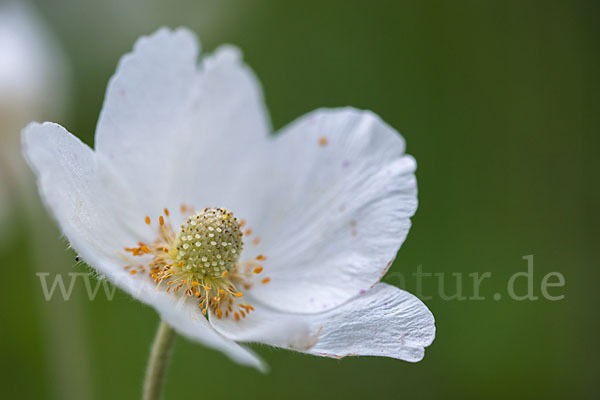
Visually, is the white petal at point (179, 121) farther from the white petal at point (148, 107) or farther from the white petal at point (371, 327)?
the white petal at point (371, 327)

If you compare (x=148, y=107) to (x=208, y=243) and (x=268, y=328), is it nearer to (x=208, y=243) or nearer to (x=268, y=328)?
(x=208, y=243)

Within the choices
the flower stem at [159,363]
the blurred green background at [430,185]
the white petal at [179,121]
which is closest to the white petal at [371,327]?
the flower stem at [159,363]

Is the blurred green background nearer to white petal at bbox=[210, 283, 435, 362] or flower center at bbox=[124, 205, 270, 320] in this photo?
flower center at bbox=[124, 205, 270, 320]

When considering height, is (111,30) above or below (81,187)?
above

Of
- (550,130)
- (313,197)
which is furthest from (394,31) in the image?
(313,197)

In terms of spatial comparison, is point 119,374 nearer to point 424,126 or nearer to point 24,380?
point 24,380

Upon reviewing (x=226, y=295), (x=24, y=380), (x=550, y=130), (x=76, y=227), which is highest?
(x=550, y=130)

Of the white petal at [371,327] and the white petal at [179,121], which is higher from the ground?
the white petal at [179,121]
